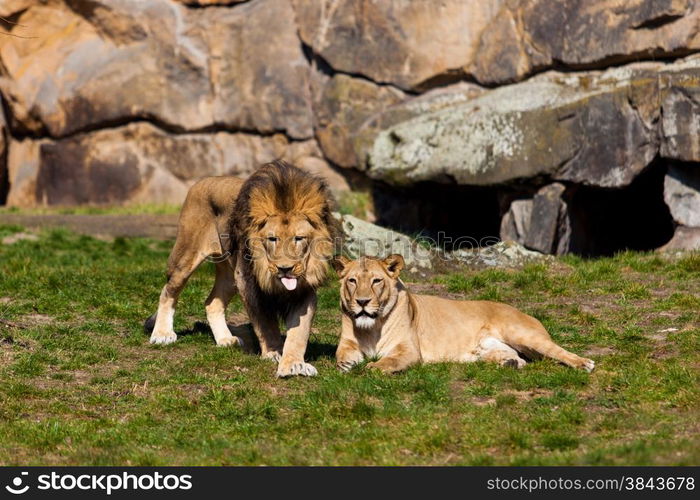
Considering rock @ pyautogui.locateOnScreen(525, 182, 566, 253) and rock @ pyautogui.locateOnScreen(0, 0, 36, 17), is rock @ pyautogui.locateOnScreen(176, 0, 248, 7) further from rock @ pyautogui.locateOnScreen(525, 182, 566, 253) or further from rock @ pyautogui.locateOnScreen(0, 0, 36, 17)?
rock @ pyautogui.locateOnScreen(525, 182, 566, 253)

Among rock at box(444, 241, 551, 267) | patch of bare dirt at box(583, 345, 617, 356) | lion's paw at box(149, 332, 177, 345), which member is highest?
patch of bare dirt at box(583, 345, 617, 356)

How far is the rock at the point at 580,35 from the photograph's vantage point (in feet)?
47.4

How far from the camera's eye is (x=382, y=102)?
57.0 ft

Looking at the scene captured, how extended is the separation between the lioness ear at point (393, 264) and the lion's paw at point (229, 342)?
1.75 m

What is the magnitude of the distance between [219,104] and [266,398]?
12.1 metres

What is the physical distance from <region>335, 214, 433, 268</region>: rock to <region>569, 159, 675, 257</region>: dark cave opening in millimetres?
2765

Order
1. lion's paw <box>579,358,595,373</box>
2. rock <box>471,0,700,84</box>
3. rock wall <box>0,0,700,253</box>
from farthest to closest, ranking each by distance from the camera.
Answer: rock <box>471,0,700,84</box>, rock wall <box>0,0,700,253</box>, lion's paw <box>579,358,595,373</box>

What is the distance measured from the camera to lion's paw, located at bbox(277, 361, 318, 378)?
327 inches

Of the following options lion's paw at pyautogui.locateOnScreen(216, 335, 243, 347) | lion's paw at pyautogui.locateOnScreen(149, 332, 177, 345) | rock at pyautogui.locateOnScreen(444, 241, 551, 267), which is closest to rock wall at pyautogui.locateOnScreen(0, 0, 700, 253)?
rock at pyautogui.locateOnScreen(444, 241, 551, 267)

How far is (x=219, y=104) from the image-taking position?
19281mm

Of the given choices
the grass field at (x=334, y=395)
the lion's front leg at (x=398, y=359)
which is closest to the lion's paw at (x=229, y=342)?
the grass field at (x=334, y=395)

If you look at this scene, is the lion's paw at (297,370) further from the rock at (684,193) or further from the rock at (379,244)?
the rock at (684,193)

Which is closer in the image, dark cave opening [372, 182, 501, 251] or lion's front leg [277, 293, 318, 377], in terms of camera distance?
lion's front leg [277, 293, 318, 377]
